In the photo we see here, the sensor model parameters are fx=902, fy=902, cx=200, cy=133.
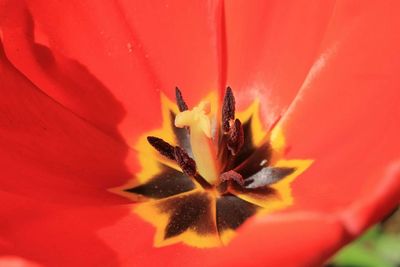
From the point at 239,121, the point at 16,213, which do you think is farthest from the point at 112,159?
the point at 16,213

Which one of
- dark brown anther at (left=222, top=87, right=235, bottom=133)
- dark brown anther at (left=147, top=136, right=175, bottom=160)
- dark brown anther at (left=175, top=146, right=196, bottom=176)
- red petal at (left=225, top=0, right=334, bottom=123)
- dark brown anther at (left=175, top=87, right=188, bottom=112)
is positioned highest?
red petal at (left=225, top=0, right=334, bottom=123)

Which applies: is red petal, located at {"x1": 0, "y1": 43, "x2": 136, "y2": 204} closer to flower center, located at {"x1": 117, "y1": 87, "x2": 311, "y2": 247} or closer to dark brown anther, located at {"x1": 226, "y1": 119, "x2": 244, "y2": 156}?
flower center, located at {"x1": 117, "y1": 87, "x2": 311, "y2": 247}

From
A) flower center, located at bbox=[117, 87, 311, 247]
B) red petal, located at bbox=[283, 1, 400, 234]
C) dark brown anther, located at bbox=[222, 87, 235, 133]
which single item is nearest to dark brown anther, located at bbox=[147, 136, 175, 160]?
flower center, located at bbox=[117, 87, 311, 247]

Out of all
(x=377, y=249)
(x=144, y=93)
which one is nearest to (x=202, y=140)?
(x=144, y=93)

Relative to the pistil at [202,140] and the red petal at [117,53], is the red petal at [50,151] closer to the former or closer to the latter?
the red petal at [117,53]

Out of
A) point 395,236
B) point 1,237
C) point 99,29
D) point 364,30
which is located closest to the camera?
point 1,237

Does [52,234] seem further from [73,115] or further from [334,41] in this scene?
[334,41]

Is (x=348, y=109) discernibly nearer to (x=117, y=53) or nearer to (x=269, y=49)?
(x=269, y=49)
